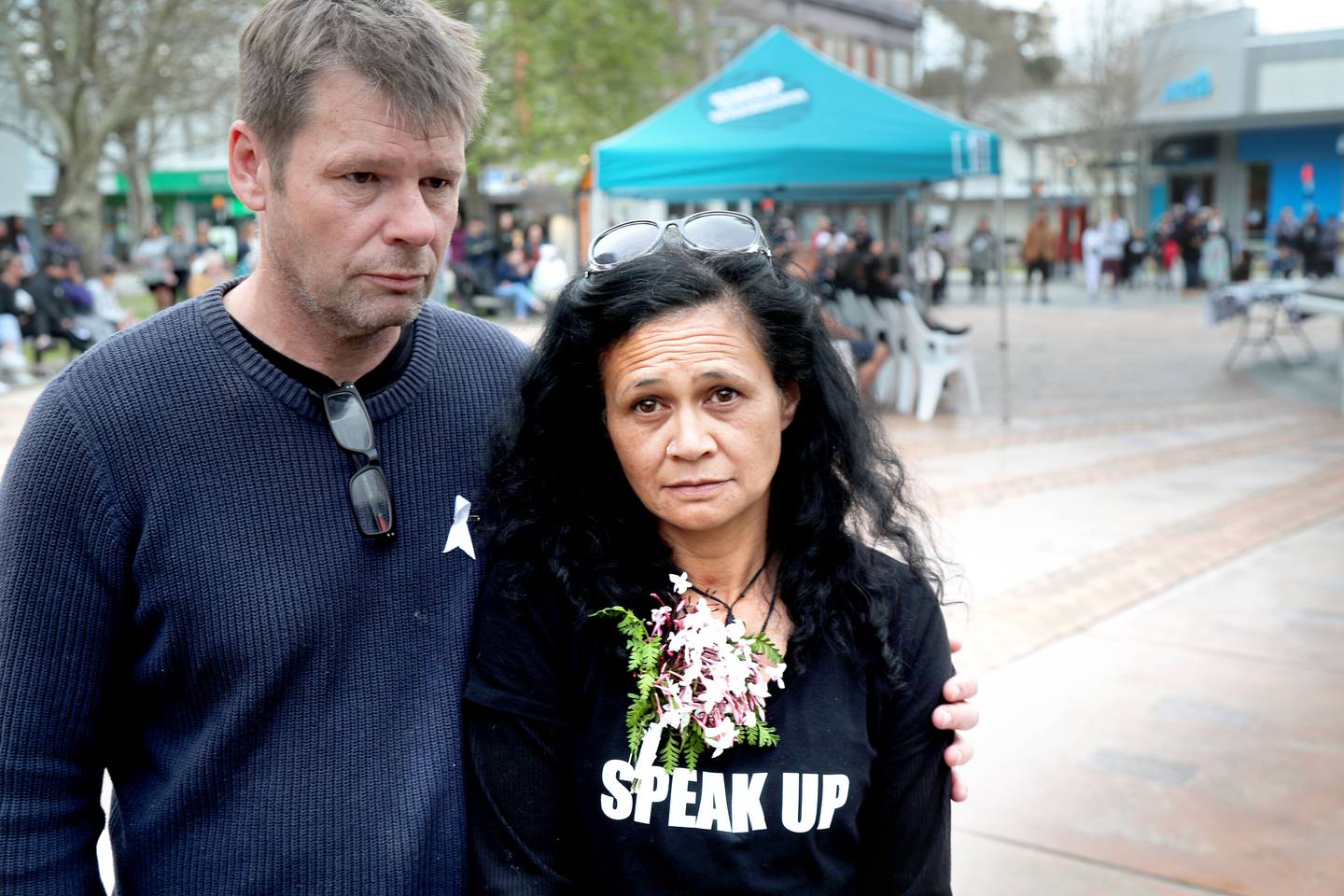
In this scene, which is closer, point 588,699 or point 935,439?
point 588,699

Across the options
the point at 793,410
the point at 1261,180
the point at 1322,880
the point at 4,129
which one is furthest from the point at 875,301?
the point at 1261,180

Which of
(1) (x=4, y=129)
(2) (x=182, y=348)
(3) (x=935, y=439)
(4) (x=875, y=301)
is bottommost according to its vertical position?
(3) (x=935, y=439)

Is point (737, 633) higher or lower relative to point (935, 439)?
higher

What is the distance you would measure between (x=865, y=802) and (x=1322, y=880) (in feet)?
7.99

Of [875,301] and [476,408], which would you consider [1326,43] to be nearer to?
[875,301]

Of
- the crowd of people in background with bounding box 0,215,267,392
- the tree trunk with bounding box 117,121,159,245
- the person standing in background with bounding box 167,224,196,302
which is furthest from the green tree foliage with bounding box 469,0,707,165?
the tree trunk with bounding box 117,121,159,245

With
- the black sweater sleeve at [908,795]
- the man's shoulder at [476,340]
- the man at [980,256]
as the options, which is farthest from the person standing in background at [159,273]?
the black sweater sleeve at [908,795]

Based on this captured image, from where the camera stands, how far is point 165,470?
5.56ft

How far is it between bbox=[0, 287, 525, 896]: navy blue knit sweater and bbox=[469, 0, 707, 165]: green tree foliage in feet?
81.9

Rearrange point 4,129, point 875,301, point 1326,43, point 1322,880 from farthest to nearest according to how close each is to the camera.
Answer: point 1326,43
point 4,129
point 875,301
point 1322,880

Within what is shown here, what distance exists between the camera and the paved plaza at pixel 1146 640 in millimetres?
3850

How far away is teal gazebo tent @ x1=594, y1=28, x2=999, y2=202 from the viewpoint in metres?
11.1

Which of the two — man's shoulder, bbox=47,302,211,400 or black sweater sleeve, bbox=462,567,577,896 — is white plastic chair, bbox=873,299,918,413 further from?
man's shoulder, bbox=47,302,211,400

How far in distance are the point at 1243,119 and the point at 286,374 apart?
4108 cm
